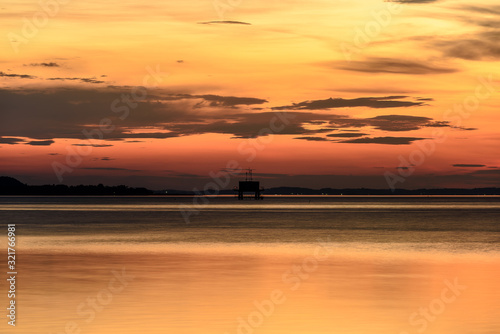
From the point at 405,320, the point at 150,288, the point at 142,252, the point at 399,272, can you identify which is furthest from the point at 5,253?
the point at 405,320

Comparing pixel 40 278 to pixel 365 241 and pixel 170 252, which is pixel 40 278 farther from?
pixel 365 241

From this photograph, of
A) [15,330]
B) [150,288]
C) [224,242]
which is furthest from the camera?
[224,242]

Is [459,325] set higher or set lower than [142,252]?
lower

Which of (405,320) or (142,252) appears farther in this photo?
(142,252)

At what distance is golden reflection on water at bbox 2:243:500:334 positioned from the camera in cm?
2400

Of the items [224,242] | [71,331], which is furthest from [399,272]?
[224,242]

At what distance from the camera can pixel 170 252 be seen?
174ft

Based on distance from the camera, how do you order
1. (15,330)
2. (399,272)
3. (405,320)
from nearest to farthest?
1. (15,330)
2. (405,320)
3. (399,272)

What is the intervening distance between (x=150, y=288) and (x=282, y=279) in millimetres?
7056

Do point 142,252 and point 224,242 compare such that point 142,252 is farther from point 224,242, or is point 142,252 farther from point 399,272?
point 399,272

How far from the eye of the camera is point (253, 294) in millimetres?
30781

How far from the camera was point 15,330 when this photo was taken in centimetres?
2278

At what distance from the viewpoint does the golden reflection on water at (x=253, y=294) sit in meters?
24.0

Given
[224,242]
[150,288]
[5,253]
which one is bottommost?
[150,288]
